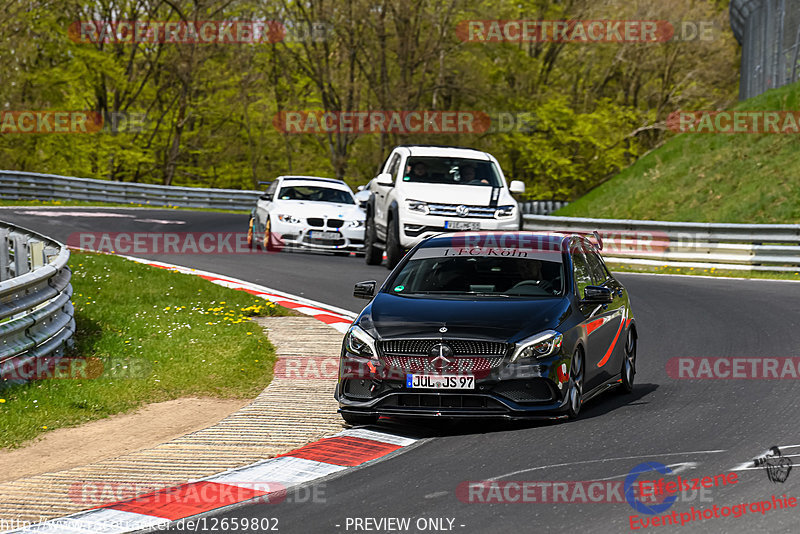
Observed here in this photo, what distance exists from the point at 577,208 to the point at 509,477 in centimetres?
2733

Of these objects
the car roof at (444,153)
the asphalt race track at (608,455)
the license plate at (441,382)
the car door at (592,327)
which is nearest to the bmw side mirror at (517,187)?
the car roof at (444,153)

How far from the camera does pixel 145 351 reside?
38.0 ft

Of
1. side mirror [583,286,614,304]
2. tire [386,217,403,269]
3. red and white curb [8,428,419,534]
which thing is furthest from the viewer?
tire [386,217,403,269]

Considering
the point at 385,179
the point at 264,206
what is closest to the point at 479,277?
the point at 385,179

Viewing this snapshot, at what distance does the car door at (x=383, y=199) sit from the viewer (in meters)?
19.6

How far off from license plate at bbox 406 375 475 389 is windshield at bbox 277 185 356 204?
1595 centimetres

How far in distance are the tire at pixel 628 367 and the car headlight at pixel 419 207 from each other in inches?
334

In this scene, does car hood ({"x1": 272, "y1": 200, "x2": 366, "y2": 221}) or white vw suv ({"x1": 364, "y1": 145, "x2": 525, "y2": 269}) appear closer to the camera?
white vw suv ({"x1": 364, "y1": 145, "x2": 525, "y2": 269})

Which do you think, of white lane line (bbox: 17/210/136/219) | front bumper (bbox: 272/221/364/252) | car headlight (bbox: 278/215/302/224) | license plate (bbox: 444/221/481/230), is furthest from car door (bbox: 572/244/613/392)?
white lane line (bbox: 17/210/136/219)

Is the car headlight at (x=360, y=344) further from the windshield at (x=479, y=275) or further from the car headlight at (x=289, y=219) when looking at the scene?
the car headlight at (x=289, y=219)

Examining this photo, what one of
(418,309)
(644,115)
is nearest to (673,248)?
(418,309)

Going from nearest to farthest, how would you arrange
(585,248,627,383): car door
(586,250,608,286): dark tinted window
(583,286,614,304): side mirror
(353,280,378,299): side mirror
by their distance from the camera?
1. (583,286,614,304): side mirror
2. (353,280,378,299): side mirror
3. (585,248,627,383): car door
4. (586,250,608,286): dark tinted window

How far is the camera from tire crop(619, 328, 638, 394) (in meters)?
9.88

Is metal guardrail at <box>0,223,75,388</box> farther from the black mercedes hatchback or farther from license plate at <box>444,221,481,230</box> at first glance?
license plate at <box>444,221,481,230</box>
